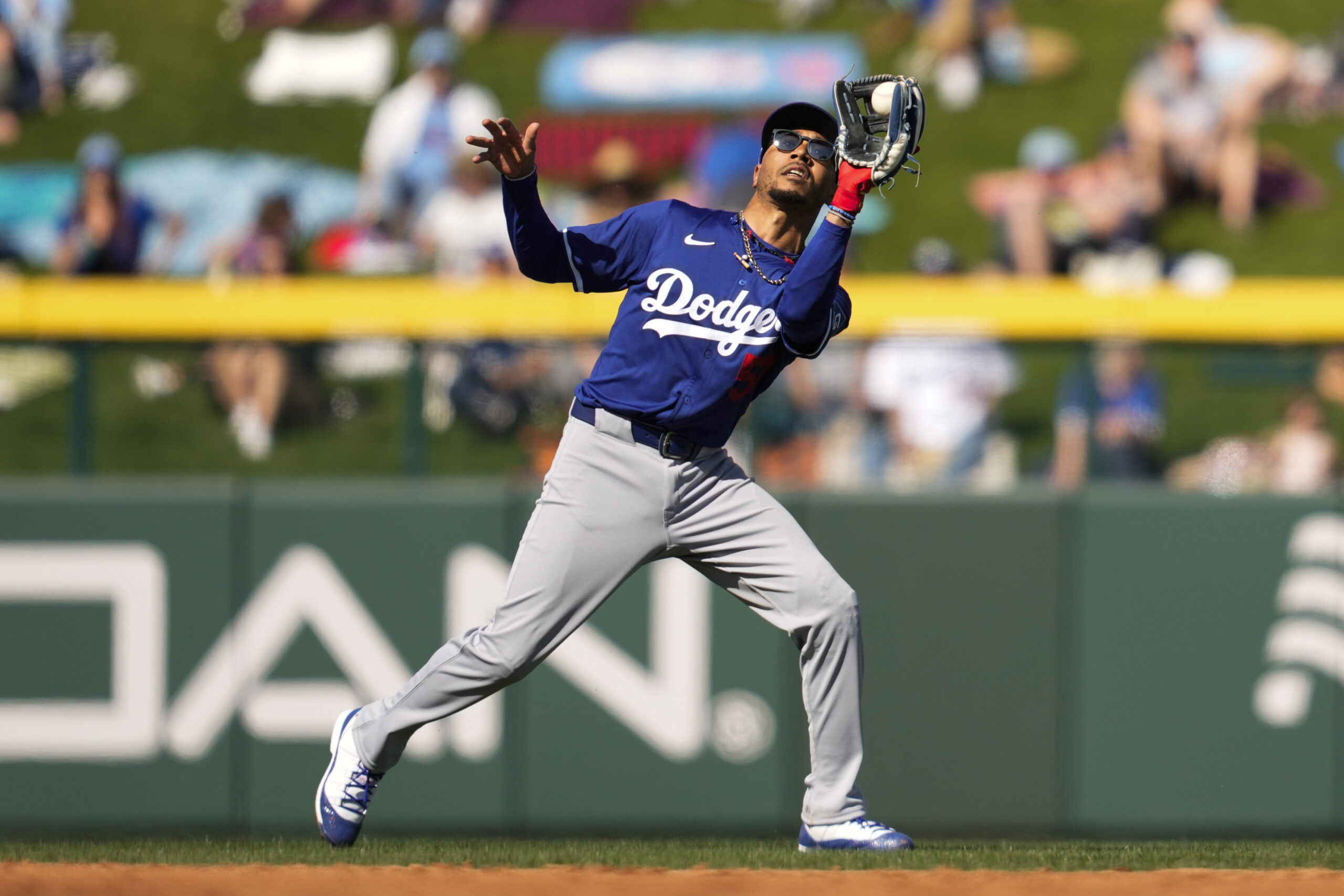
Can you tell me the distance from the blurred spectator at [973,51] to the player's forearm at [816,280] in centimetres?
838

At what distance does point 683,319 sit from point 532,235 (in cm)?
44

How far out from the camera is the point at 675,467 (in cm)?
448

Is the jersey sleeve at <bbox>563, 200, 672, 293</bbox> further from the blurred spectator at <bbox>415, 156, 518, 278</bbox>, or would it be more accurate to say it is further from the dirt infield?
the blurred spectator at <bbox>415, 156, 518, 278</bbox>

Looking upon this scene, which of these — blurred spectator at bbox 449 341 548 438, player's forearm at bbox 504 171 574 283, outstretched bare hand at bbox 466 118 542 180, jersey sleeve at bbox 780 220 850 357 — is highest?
outstretched bare hand at bbox 466 118 542 180

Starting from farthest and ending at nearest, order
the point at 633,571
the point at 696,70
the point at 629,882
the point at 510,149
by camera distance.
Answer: the point at 696,70
the point at 633,571
the point at 510,149
the point at 629,882

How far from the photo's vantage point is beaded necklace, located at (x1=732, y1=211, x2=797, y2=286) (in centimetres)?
445

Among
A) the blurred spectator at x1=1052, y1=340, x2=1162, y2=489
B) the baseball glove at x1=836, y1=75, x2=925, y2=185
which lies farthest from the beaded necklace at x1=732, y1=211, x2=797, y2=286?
the blurred spectator at x1=1052, y1=340, x2=1162, y2=489

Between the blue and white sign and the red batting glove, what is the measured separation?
26.0 feet

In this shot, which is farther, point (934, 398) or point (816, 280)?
point (934, 398)

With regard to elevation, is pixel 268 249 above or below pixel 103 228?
below

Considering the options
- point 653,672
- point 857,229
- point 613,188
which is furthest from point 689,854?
point 857,229

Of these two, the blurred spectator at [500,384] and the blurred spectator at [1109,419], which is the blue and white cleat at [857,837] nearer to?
the blurred spectator at [1109,419]

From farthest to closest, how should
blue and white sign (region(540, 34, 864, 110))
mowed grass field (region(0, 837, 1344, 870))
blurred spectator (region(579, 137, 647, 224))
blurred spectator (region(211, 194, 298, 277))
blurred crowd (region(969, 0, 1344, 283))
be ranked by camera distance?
blue and white sign (region(540, 34, 864, 110))
blurred spectator (region(579, 137, 647, 224))
blurred crowd (region(969, 0, 1344, 283))
blurred spectator (region(211, 194, 298, 277))
mowed grass field (region(0, 837, 1344, 870))

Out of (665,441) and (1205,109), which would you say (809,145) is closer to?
(665,441)
